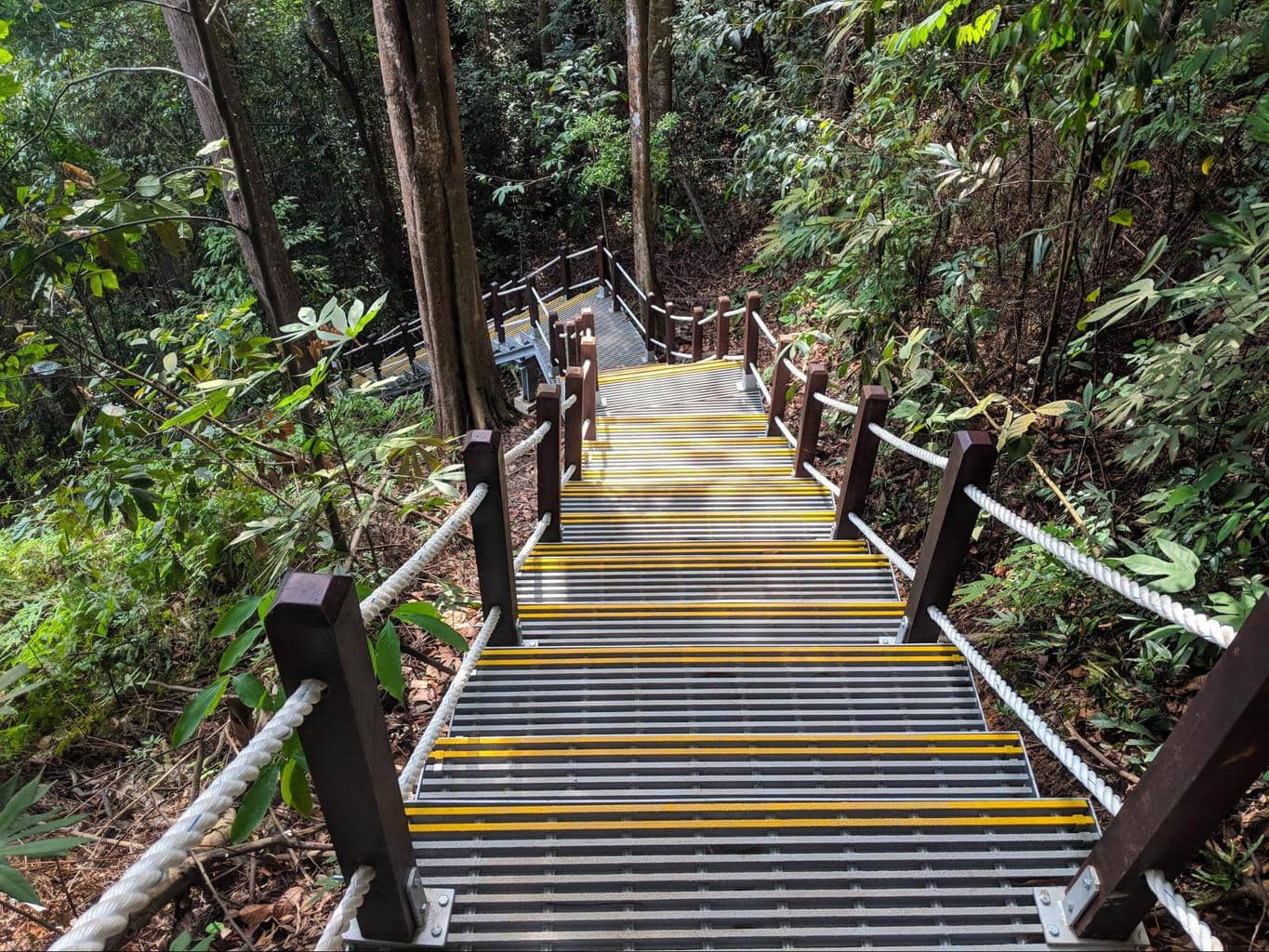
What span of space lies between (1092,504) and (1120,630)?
0.63 metres

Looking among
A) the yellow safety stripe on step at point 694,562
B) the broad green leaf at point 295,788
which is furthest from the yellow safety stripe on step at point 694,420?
the broad green leaf at point 295,788

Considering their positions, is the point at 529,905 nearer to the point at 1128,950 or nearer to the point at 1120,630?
the point at 1128,950

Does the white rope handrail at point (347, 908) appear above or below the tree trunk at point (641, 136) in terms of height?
below

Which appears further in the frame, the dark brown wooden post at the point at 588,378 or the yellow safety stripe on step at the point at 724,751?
the dark brown wooden post at the point at 588,378

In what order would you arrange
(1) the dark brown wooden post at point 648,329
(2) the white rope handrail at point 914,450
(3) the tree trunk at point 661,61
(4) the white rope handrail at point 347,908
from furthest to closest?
(3) the tree trunk at point 661,61 < (1) the dark brown wooden post at point 648,329 < (2) the white rope handrail at point 914,450 < (4) the white rope handrail at point 347,908

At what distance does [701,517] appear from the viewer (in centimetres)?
407

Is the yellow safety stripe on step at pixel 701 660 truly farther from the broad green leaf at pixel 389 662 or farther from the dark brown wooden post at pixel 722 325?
the dark brown wooden post at pixel 722 325

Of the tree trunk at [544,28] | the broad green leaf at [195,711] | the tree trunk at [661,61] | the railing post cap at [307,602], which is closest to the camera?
the railing post cap at [307,602]

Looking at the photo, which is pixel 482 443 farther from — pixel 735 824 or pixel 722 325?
pixel 722 325

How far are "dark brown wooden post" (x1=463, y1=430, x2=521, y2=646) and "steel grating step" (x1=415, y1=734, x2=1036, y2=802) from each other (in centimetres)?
56

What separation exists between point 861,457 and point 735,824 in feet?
6.54

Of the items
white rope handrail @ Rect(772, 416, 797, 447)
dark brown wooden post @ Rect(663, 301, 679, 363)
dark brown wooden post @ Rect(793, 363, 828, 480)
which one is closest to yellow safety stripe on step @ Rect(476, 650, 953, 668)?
dark brown wooden post @ Rect(793, 363, 828, 480)

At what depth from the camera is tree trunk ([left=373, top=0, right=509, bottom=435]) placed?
206 inches

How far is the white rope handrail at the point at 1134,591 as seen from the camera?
1.16 meters
